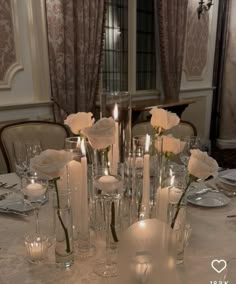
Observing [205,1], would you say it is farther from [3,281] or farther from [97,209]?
[3,281]

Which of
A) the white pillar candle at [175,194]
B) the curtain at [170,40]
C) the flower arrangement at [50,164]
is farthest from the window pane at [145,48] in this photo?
the flower arrangement at [50,164]

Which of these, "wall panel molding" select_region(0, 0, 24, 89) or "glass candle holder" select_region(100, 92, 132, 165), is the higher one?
"wall panel molding" select_region(0, 0, 24, 89)

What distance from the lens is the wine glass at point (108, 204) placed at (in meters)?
0.72

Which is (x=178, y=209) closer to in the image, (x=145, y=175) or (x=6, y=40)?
(x=145, y=175)

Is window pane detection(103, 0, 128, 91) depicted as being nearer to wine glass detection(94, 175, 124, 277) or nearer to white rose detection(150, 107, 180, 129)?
white rose detection(150, 107, 180, 129)

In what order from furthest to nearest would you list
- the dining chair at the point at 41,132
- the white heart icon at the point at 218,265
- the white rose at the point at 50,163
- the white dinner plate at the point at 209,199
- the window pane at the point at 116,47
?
the window pane at the point at 116,47
the dining chair at the point at 41,132
the white dinner plate at the point at 209,199
the white heart icon at the point at 218,265
the white rose at the point at 50,163

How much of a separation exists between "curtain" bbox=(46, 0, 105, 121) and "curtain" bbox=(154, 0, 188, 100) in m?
0.85

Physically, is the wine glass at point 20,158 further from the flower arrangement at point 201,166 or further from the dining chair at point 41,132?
the flower arrangement at point 201,166

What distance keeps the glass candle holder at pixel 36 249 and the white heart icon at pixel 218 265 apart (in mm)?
415

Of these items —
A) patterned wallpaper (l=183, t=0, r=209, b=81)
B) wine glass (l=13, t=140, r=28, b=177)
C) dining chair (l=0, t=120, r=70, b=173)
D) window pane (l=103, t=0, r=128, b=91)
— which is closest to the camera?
wine glass (l=13, t=140, r=28, b=177)

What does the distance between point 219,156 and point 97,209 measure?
140 inches

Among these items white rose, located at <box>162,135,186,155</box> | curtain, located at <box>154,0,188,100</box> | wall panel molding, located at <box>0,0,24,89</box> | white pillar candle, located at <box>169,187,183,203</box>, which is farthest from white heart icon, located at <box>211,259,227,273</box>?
curtain, located at <box>154,0,188,100</box>

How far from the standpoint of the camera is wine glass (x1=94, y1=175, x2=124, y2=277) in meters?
0.72

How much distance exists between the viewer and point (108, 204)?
28.2 inches
